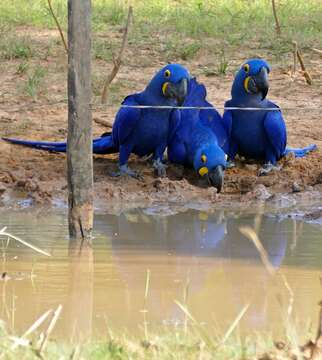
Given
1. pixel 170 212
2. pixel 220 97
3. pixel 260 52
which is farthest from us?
pixel 260 52

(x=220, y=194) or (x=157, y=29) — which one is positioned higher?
(x=157, y=29)

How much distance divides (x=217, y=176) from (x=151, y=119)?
630 millimetres

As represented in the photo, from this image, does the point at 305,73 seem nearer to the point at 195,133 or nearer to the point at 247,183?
the point at 195,133

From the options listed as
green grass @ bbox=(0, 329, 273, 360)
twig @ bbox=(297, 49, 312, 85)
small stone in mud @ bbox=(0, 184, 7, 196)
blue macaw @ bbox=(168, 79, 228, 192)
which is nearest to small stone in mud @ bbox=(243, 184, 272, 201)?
blue macaw @ bbox=(168, 79, 228, 192)

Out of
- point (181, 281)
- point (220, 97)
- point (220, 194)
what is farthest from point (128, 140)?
point (181, 281)

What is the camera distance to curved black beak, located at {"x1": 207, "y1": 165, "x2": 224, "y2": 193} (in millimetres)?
7340

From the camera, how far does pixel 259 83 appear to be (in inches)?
297

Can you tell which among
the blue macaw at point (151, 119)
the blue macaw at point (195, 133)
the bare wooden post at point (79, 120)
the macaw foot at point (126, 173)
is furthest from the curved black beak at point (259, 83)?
the bare wooden post at point (79, 120)

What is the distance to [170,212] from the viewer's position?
700cm

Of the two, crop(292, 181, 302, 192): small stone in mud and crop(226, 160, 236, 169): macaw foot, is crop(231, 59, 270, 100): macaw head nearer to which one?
crop(226, 160, 236, 169): macaw foot

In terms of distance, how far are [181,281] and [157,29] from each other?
6169mm

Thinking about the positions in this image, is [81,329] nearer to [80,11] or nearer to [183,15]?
[80,11]

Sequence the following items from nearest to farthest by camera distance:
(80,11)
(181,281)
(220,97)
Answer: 1. (181,281)
2. (80,11)
3. (220,97)

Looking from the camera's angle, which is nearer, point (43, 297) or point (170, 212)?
point (43, 297)
